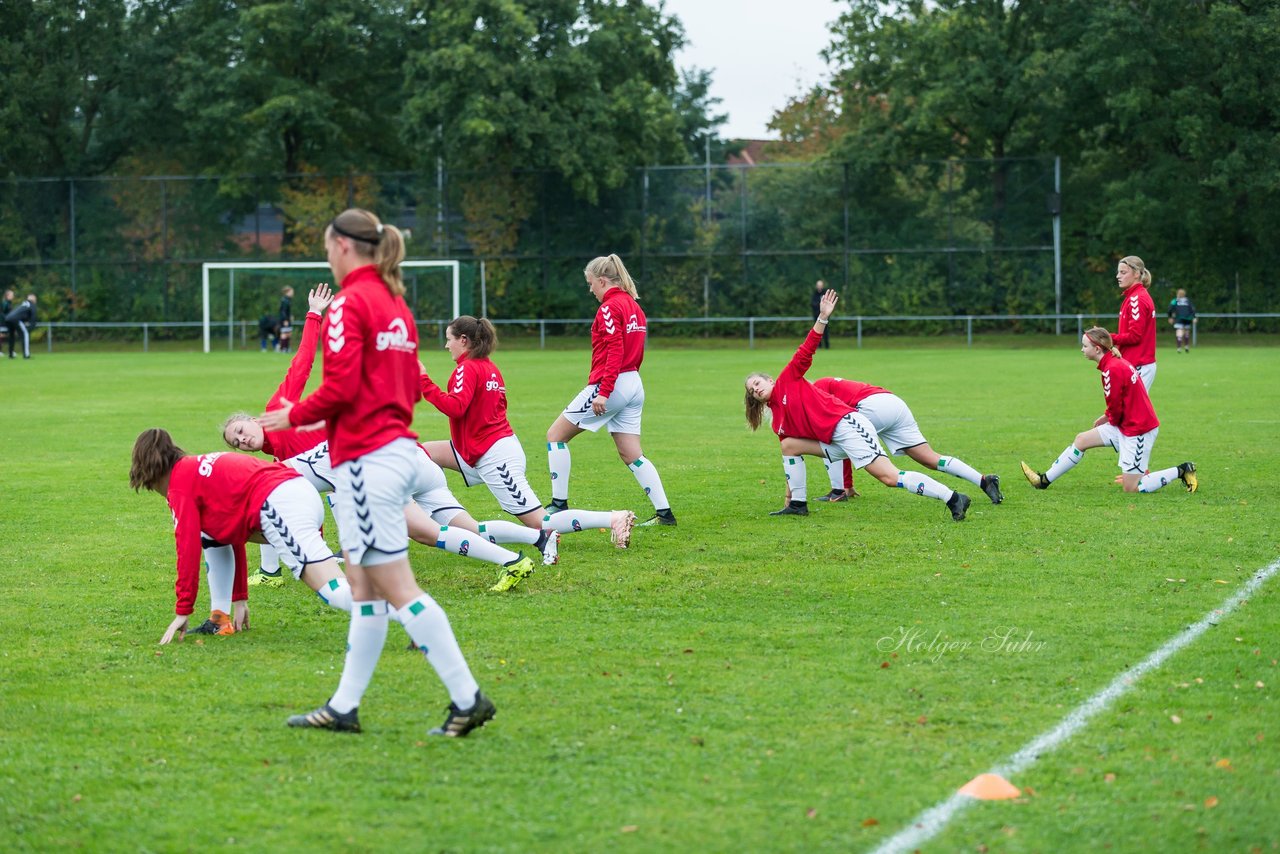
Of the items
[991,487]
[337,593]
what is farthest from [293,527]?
[991,487]

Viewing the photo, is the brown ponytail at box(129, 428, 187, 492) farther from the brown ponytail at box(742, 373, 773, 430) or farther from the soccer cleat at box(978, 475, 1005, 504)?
the soccer cleat at box(978, 475, 1005, 504)

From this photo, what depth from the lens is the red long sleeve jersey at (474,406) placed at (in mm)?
8695

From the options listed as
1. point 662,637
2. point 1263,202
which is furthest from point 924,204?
point 662,637

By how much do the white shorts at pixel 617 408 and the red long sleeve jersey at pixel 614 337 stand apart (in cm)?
8

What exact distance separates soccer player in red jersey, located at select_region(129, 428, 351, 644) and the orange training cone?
10.2 ft

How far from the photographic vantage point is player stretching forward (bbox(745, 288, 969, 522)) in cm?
1016

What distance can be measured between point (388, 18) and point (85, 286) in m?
13.2

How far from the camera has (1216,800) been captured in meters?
4.45

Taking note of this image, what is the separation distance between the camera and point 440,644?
516 cm

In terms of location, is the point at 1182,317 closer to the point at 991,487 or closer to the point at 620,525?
the point at 991,487

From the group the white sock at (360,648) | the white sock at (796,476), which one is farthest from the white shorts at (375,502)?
the white sock at (796,476)

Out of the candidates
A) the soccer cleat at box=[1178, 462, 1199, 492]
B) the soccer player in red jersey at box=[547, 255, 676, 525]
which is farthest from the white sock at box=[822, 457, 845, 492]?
the soccer cleat at box=[1178, 462, 1199, 492]

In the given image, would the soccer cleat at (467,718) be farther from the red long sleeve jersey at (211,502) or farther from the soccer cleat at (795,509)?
the soccer cleat at (795,509)

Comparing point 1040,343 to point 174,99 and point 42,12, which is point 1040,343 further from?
point 42,12
